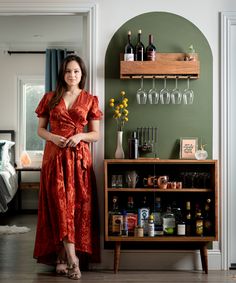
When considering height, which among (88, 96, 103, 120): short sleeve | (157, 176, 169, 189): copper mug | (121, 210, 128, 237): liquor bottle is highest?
(88, 96, 103, 120): short sleeve

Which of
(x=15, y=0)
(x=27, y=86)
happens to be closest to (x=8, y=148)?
(x=27, y=86)

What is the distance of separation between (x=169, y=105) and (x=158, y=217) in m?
0.93

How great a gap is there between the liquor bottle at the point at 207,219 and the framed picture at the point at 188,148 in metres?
0.39

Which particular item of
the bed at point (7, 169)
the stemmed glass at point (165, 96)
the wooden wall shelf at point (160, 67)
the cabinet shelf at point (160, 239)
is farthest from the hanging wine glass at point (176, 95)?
the bed at point (7, 169)

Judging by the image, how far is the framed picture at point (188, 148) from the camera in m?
4.46

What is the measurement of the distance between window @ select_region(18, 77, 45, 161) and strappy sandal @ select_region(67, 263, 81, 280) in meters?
4.66

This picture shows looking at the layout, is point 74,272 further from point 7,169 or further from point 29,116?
point 29,116

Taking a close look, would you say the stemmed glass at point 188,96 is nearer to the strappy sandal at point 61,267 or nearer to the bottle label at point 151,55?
the bottle label at point 151,55

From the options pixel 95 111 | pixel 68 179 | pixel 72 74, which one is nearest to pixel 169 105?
pixel 95 111

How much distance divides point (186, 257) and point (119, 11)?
2.12 m

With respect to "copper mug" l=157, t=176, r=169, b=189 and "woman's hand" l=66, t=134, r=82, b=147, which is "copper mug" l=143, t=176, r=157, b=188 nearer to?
"copper mug" l=157, t=176, r=169, b=189

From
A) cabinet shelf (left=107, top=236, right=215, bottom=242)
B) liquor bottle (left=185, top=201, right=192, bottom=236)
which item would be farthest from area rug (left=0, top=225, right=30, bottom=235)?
liquor bottle (left=185, top=201, right=192, bottom=236)

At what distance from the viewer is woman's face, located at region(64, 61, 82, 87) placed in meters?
4.34

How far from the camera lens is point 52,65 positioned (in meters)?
8.32
